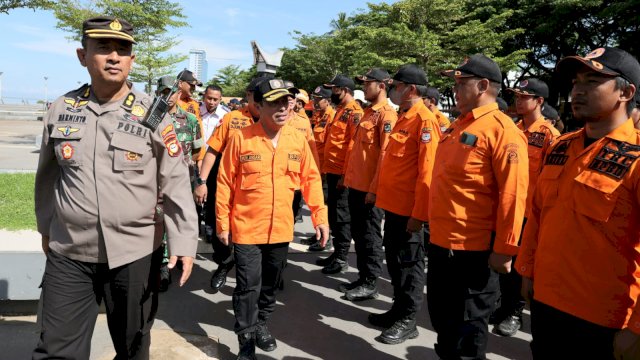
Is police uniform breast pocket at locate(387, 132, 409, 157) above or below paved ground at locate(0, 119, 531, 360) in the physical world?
above

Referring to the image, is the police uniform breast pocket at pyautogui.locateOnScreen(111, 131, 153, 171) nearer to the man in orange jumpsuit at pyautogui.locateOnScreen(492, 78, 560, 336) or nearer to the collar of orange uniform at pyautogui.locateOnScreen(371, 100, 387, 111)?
the collar of orange uniform at pyautogui.locateOnScreen(371, 100, 387, 111)

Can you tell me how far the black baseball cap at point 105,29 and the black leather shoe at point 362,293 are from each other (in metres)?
3.23

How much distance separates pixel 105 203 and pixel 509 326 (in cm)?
349

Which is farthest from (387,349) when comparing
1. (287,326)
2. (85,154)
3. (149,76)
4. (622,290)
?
(149,76)

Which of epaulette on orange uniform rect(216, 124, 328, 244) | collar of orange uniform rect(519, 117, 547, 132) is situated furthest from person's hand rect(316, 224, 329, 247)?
collar of orange uniform rect(519, 117, 547, 132)

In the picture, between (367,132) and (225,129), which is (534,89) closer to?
(367,132)

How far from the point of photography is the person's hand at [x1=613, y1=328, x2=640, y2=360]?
1787 millimetres

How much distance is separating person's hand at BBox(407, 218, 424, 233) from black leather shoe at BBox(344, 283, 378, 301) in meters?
1.39

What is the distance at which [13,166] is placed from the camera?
1056 centimetres

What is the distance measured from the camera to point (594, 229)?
200 centimetres

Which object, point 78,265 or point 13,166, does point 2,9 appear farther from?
point 78,265

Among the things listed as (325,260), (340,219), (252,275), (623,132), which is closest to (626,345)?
(623,132)

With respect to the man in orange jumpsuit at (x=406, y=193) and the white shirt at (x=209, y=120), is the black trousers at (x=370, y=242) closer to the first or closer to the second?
the man in orange jumpsuit at (x=406, y=193)

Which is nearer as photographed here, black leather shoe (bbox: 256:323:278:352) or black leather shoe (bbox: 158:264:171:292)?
black leather shoe (bbox: 256:323:278:352)
